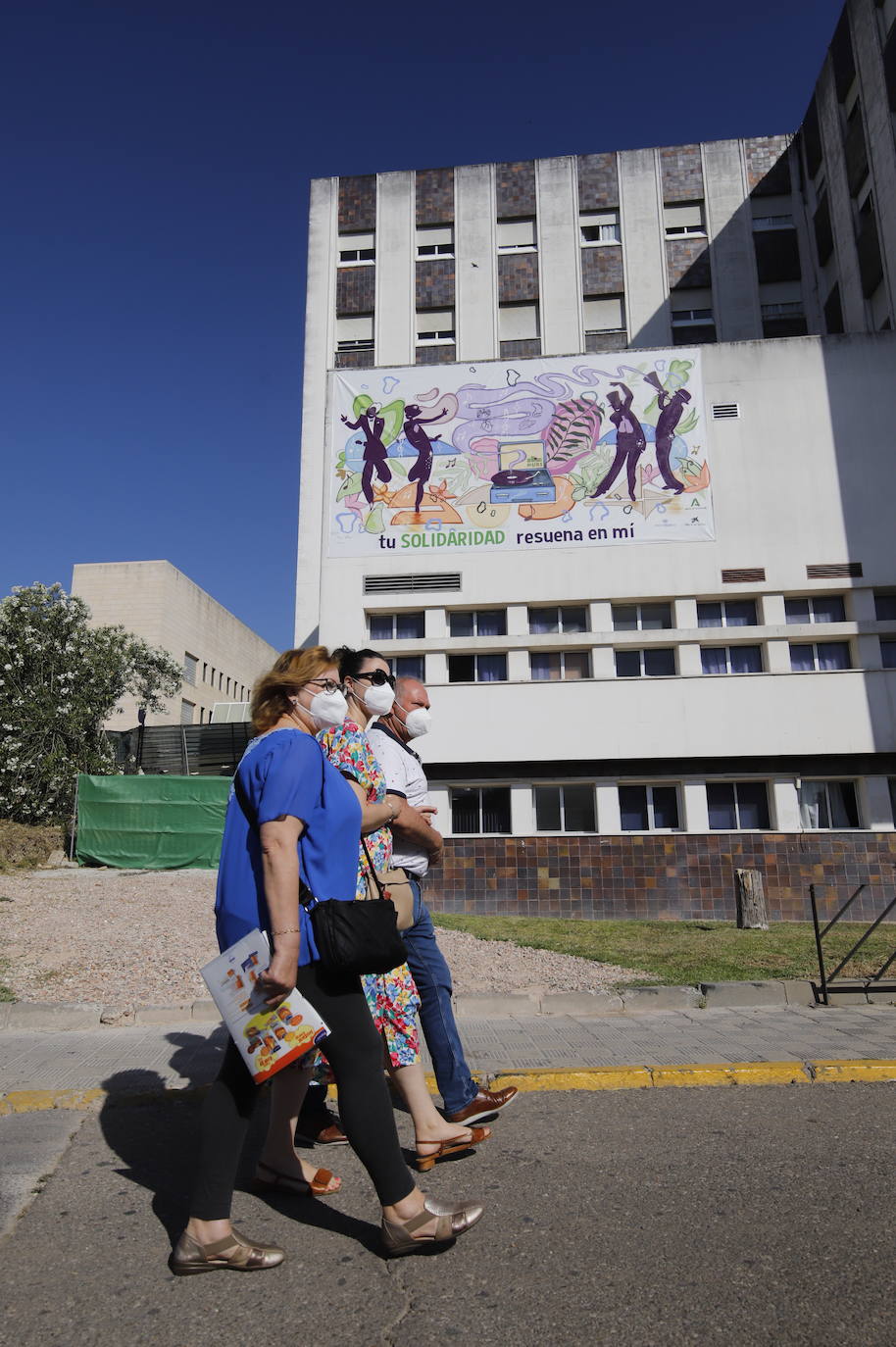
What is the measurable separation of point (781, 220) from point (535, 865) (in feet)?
83.6

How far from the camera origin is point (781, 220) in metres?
29.6

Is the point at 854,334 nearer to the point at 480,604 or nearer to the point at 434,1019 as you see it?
the point at 480,604

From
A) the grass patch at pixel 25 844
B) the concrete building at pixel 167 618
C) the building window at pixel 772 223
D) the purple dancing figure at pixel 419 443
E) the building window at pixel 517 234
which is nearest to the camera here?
the grass patch at pixel 25 844

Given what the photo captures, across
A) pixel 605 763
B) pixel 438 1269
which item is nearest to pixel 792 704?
pixel 605 763

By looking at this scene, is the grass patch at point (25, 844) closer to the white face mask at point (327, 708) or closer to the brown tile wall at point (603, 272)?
the white face mask at point (327, 708)

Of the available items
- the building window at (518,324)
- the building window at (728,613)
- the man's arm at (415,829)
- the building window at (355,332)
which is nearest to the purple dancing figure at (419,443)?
the building window at (728,613)

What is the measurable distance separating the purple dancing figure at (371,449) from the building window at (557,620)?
5105mm

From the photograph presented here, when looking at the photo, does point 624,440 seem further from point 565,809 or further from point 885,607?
point 565,809

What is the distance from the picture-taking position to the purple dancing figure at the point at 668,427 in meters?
20.6

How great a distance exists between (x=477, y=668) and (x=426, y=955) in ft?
54.7

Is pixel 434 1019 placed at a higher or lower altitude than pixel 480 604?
lower

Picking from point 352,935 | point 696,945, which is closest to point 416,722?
point 352,935

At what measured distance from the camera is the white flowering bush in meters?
21.8

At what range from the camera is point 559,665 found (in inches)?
795
